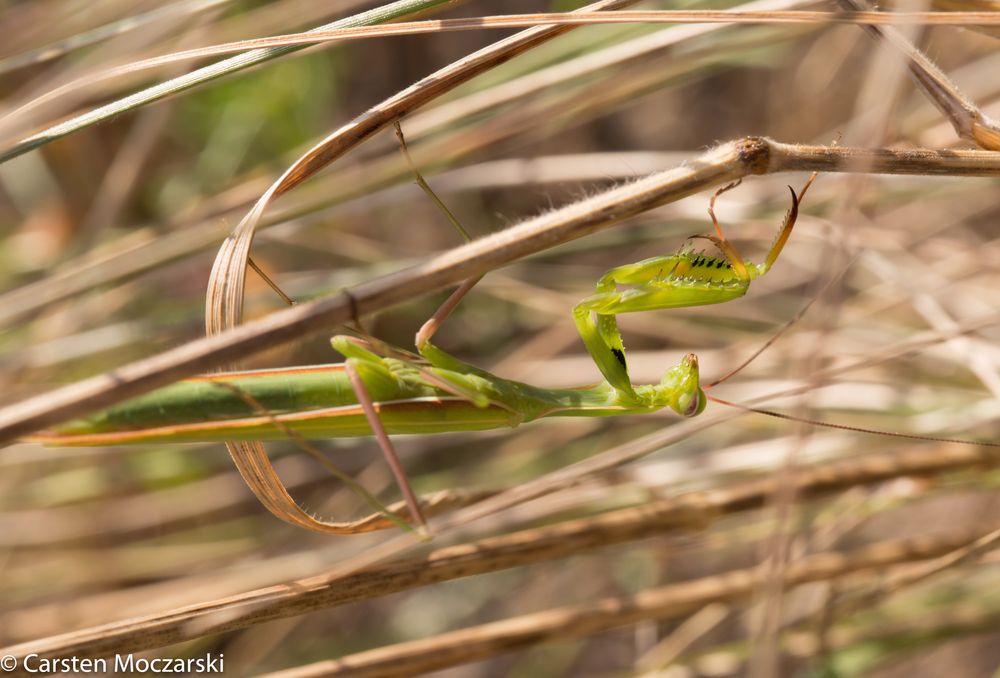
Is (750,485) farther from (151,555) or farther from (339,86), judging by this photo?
(339,86)

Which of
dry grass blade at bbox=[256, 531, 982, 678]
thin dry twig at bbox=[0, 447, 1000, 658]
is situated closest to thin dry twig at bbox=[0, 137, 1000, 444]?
thin dry twig at bbox=[0, 447, 1000, 658]

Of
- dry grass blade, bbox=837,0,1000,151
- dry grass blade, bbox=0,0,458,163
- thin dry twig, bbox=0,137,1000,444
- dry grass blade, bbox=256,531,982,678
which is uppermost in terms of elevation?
dry grass blade, bbox=0,0,458,163

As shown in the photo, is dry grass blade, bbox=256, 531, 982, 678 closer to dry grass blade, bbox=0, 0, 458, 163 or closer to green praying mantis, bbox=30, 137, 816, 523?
green praying mantis, bbox=30, 137, 816, 523

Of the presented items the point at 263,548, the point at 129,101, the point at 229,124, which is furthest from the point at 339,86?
the point at 129,101

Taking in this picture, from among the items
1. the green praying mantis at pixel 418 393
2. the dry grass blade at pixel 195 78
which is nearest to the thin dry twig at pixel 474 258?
the green praying mantis at pixel 418 393

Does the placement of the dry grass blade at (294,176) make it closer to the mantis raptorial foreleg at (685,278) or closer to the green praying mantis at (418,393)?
the green praying mantis at (418,393)

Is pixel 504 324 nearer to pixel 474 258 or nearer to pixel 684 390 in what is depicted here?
pixel 684 390

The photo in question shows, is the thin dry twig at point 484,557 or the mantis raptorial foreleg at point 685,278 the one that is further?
the thin dry twig at point 484,557
